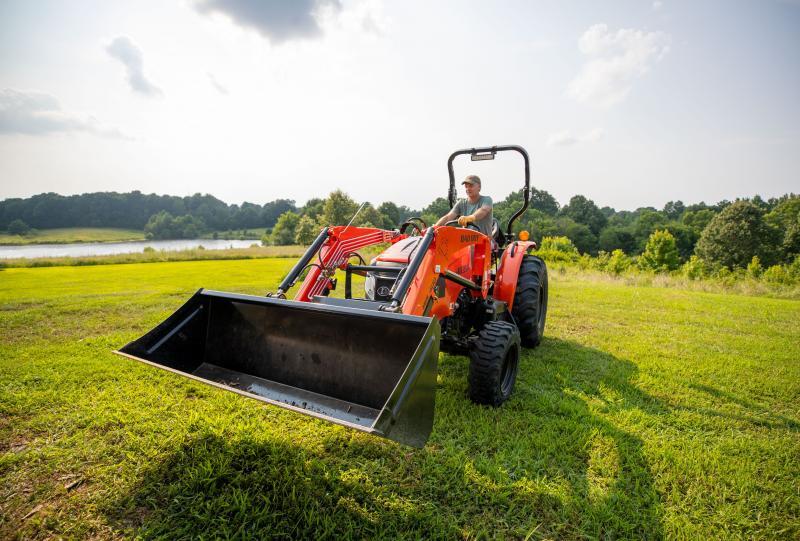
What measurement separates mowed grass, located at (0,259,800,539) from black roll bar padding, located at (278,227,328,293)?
42.2 inches

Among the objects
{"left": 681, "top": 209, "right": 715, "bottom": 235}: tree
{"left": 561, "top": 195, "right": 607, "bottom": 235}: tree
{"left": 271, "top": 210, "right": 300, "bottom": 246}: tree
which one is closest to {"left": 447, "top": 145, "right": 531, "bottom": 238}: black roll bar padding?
{"left": 271, "top": 210, "right": 300, "bottom": 246}: tree

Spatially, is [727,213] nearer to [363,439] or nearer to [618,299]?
[618,299]

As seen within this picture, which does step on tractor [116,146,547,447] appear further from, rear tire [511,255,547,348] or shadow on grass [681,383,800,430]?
shadow on grass [681,383,800,430]

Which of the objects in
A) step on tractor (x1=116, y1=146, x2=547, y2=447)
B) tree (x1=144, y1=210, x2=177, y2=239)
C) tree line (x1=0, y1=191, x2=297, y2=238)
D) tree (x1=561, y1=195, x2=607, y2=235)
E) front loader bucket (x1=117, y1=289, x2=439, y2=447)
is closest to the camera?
step on tractor (x1=116, y1=146, x2=547, y2=447)

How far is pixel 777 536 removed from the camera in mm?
2148

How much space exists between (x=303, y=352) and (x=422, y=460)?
114 cm

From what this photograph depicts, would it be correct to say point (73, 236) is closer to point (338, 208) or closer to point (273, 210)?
point (338, 208)

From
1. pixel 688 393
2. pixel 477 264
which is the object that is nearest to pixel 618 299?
pixel 688 393

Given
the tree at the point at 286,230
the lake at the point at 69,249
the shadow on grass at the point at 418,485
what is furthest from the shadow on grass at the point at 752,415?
the tree at the point at 286,230

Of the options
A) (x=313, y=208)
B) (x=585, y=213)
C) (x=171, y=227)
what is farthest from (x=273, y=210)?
(x=585, y=213)

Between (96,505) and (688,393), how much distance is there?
16.6 ft

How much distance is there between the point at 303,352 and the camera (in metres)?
2.91

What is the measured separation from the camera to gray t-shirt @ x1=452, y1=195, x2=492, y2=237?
488 centimetres

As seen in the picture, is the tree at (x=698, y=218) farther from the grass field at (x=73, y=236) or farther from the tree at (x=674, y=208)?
the grass field at (x=73, y=236)
